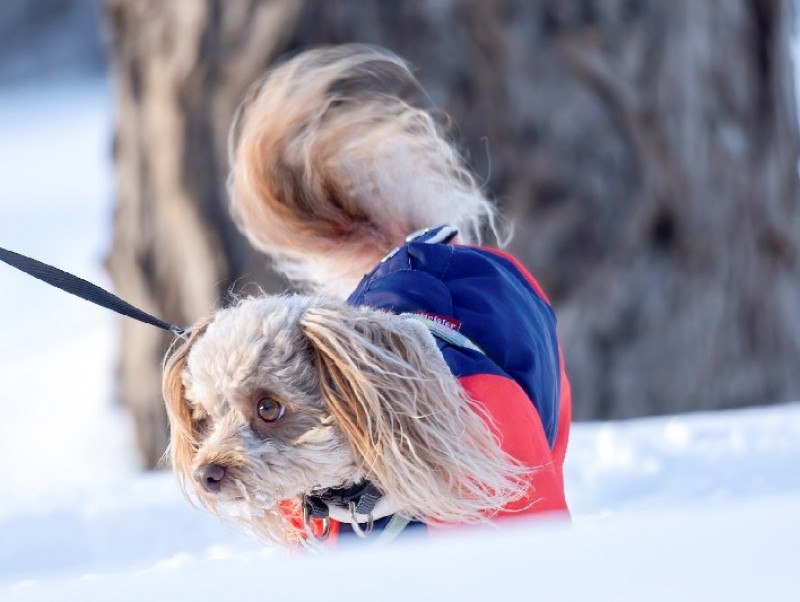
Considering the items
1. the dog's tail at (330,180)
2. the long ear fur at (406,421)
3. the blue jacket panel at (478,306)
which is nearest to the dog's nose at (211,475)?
the long ear fur at (406,421)

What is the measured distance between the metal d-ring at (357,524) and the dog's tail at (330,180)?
19.8 inches

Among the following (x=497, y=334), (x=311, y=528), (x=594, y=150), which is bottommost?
(x=594, y=150)

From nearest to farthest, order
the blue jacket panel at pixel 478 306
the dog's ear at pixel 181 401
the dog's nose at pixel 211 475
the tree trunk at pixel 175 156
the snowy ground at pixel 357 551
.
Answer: the snowy ground at pixel 357 551, the dog's nose at pixel 211 475, the dog's ear at pixel 181 401, the blue jacket panel at pixel 478 306, the tree trunk at pixel 175 156

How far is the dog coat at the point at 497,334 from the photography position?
1167 mm

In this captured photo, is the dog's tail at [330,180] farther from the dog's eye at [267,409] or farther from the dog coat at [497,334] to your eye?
the dog's eye at [267,409]

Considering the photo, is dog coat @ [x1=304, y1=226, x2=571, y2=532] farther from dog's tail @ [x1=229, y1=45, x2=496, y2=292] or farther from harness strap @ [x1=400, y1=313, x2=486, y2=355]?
dog's tail @ [x1=229, y1=45, x2=496, y2=292]

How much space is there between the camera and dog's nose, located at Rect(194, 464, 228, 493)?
3.41 ft

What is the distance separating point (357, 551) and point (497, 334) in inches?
20.5

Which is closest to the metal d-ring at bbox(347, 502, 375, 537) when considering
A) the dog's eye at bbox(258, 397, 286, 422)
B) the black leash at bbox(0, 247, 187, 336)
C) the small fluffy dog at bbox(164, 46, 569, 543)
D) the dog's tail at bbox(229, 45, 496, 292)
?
the small fluffy dog at bbox(164, 46, 569, 543)

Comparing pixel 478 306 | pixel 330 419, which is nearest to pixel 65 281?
pixel 330 419

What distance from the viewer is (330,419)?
3.57ft

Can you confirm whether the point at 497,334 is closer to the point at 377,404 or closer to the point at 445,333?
the point at 445,333

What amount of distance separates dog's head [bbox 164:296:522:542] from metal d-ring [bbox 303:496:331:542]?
0.05 metres

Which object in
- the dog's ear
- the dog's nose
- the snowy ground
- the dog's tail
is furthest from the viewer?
the dog's tail
